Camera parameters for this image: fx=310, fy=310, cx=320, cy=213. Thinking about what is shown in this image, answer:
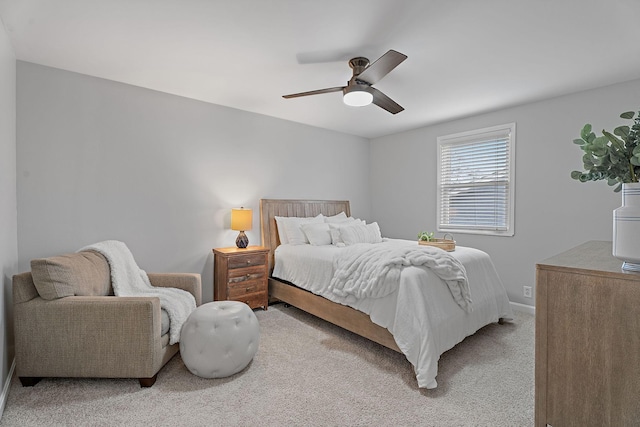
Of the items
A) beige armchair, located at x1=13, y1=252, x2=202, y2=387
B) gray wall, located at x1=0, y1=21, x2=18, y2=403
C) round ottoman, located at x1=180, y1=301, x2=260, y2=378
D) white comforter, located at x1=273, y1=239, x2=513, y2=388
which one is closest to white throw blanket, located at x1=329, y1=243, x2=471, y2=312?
white comforter, located at x1=273, y1=239, x2=513, y2=388

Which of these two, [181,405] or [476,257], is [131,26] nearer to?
[181,405]

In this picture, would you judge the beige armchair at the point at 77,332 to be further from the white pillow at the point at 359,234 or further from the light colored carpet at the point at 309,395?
the white pillow at the point at 359,234

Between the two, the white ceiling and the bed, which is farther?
the bed

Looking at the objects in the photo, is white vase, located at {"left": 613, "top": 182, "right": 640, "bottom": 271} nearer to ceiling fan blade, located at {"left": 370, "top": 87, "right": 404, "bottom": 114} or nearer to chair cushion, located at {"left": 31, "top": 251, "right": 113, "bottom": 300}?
ceiling fan blade, located at {"left": 370, "top": 87, "right": 404, "bottom": 114}

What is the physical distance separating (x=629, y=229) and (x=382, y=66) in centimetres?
173

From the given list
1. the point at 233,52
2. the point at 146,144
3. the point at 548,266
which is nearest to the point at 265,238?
the point at 146,144

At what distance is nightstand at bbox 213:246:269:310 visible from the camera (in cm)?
344

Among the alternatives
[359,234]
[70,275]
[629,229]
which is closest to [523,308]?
[359,234]

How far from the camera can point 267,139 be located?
421 centimetres

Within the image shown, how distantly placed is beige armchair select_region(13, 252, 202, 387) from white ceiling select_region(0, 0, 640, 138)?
1655 millimetres

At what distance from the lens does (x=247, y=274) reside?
11.7 feet

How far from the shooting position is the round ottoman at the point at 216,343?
2160 mm

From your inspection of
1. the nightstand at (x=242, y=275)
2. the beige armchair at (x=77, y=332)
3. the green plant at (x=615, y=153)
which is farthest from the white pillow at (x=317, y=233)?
the green plant at (x=615, y=153)

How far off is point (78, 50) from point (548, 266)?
341 cm
